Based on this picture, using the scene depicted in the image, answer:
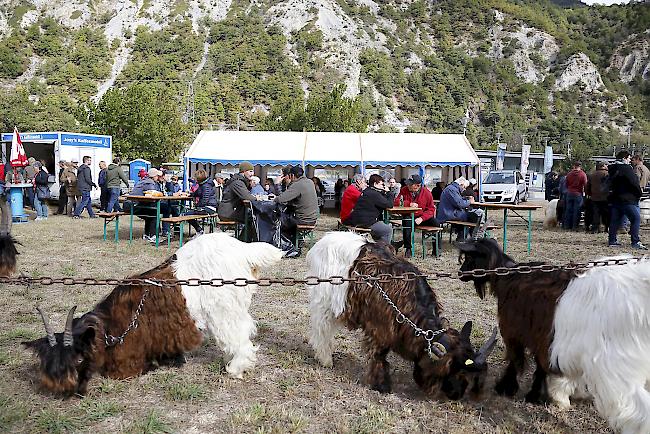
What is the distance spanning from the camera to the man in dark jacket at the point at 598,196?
14.0m

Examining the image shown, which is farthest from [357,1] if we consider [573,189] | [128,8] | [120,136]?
[573,189]

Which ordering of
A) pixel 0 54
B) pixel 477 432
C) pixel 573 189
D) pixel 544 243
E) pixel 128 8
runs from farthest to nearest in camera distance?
pixel 128 8
pixel 0 54
pixel 573 189
pixel 544 243
pixel 477 432

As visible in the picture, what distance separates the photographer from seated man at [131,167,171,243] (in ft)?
41.1

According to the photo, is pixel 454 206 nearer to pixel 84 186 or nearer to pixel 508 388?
pixel 508 388

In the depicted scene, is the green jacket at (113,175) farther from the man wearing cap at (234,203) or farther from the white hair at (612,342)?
the white hair at (612,342)

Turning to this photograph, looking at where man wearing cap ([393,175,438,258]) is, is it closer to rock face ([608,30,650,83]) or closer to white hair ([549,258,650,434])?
white hair ([549,258,650,434])

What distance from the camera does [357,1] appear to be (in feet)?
345

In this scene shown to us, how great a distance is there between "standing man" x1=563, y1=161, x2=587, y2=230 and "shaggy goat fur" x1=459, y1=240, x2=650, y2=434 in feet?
39.3

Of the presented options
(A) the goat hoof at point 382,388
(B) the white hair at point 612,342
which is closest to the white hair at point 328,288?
(A) the goat hoof at point 382,388

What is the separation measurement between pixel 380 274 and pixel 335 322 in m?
0.69

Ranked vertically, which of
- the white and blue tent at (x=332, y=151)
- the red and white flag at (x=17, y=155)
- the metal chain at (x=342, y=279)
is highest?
the white and blue tent at (x=332, y=151)

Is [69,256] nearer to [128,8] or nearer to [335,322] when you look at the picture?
[335,322]

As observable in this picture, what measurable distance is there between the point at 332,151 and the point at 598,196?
9.74 meters

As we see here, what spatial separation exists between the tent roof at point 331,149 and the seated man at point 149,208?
6.31 meters
